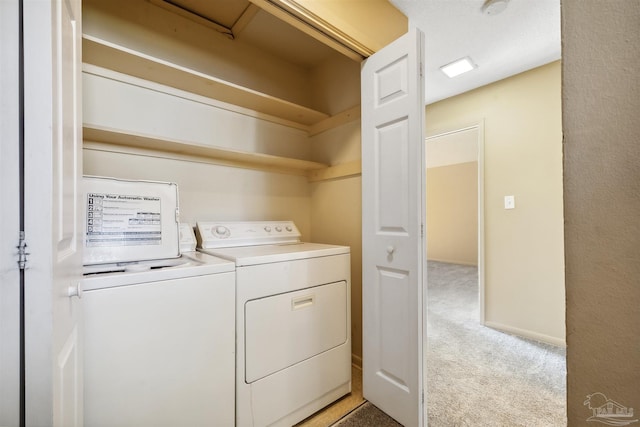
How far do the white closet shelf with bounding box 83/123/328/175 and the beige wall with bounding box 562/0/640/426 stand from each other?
1.55 metres

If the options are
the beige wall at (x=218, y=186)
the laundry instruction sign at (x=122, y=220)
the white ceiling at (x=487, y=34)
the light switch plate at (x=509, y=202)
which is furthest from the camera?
the light switch plate at (x=509, y=202)

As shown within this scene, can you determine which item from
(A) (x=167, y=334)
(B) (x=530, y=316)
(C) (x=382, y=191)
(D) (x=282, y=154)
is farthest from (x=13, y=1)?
(B) (x=530, y=316)

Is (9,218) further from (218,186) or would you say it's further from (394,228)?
→ (218,186)

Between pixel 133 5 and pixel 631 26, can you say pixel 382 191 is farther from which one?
pixel 133 5

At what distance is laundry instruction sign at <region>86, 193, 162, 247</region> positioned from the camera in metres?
1.20

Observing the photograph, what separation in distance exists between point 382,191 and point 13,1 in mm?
1365

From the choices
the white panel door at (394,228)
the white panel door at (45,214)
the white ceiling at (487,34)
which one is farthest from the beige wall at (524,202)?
the white panel door at (45,214)

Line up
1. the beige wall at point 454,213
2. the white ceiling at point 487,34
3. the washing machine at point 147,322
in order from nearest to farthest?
the washing machine at point 147,322 → the white ceiling at point 487,34 → the beige wall at point 454,213

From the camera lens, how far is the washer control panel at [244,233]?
168cm

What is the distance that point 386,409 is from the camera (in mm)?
1433

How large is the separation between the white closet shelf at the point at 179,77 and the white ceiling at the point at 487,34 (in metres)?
0.94

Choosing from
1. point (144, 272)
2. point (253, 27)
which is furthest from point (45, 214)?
point (253, 27)

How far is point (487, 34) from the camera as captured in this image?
1.90m

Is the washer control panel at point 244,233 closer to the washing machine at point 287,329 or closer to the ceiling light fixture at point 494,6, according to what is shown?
the washing machine at point 287,329
